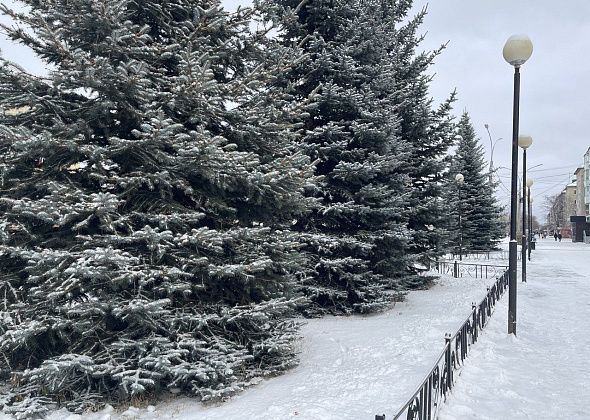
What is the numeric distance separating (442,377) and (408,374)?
840mm

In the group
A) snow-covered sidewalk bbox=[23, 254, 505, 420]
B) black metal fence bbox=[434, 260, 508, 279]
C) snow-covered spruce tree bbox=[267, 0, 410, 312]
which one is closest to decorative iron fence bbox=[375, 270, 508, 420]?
snow-covered sidewalk bbox=[23, 254, 505, 420]

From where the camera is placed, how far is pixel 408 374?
18.8ft

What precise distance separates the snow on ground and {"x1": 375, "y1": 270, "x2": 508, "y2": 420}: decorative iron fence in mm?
149

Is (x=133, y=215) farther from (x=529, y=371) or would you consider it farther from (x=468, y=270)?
(x=468, y=270)

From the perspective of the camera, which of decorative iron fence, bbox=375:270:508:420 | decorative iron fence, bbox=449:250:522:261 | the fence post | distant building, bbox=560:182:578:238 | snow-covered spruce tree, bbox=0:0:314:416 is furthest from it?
distant building, bbox=560:182:578:238

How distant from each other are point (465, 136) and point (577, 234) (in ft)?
146

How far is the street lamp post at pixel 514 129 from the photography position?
26.8 ft

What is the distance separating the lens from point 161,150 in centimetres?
569

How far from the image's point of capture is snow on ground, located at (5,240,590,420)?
15.5 ft

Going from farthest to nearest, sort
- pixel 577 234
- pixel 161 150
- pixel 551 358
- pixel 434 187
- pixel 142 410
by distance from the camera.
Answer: pixel 577 234
pixel 434 187
pixel 551 358
pixel 161 150
pixel 142 410

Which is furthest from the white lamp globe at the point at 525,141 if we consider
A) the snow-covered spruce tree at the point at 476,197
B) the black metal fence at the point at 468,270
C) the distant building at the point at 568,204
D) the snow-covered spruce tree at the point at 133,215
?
the distant building at the point at 568,204

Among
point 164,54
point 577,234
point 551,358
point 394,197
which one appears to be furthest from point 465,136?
point 577,234

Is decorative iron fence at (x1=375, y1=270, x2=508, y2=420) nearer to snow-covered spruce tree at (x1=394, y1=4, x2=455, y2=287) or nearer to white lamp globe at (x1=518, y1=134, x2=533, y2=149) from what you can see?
snow-covered spruce tree at (x1=394, y1=4, x2=455, y2=287)

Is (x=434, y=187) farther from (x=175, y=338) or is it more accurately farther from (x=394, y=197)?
(x=175, y=338)
